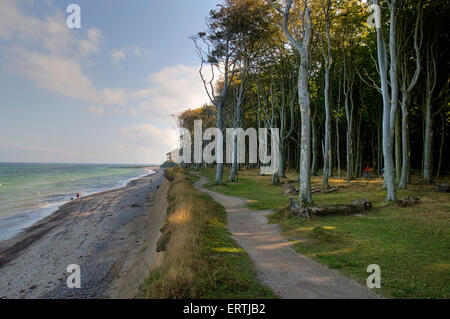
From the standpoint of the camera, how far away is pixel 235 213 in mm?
13211

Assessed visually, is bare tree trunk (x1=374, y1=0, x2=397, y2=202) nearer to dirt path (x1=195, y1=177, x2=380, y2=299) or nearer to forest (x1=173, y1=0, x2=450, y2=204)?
forest (x1=173, y1=0, x2=450, y2=204)

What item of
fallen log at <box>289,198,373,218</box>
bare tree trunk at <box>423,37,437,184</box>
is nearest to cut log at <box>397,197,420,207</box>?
fallen log at <box>289,198,373,218</box>

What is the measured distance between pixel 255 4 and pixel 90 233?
75.8 ft

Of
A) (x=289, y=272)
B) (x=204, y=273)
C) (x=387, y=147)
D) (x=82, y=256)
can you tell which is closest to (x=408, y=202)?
(x=387, y=147)

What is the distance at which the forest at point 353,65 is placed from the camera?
44.6 ft

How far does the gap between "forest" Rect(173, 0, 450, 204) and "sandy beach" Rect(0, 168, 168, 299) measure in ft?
28.0

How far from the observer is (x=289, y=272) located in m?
5.77

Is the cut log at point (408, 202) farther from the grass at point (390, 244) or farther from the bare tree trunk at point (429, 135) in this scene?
the bare tree trunk at point (429, 135)

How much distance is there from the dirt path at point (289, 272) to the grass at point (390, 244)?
316mm

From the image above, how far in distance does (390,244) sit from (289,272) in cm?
354

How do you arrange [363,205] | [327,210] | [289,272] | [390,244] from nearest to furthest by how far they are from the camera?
[289,272]
[390,244]
[327,210]
[363,205]

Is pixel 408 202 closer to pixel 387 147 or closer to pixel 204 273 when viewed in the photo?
pixel 387 147
